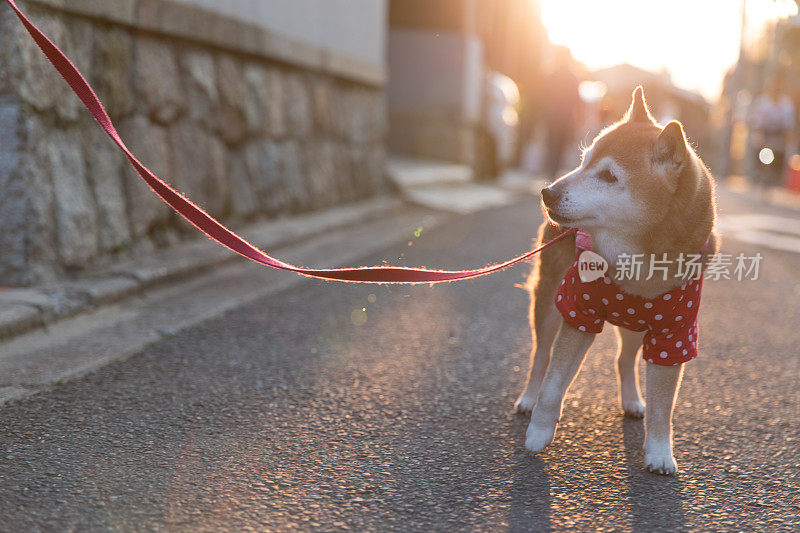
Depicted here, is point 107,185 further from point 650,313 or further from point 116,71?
point 650,313

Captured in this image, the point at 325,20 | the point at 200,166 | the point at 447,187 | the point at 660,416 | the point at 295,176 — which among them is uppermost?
the point at 325,20

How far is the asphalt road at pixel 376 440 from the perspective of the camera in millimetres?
2127

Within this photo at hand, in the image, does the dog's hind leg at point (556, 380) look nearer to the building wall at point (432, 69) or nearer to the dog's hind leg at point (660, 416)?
the dog's hind leg at point (660, 416)

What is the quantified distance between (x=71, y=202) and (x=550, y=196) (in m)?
3.01

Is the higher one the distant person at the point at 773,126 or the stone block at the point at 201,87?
the stone block at the point at 201,87

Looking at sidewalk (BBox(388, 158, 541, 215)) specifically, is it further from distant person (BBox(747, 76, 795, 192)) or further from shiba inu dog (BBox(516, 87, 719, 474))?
shiba inu dog (BBox(516, 87, 719, 474))

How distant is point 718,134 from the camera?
42344 millimetres

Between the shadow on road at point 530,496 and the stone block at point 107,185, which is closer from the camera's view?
the shadow on road at point 530,496

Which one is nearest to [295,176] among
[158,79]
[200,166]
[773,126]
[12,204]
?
[200,166]

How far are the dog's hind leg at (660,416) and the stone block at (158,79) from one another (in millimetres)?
3854

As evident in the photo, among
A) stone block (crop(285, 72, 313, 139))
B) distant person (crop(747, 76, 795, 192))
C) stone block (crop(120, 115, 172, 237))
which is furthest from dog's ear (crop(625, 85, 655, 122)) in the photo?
distant person (crop(747, 76, 795, 192))

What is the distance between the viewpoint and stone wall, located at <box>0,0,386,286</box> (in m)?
3.90

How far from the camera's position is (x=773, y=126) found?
1375 cm

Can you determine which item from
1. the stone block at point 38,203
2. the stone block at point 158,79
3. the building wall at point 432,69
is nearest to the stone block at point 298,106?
the stone block at point 158,79
